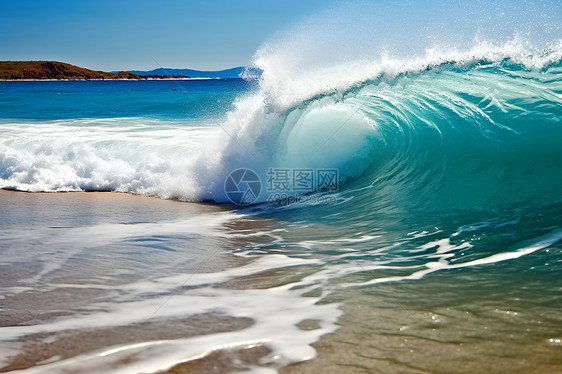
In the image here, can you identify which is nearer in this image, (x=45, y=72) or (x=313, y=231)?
(x=313, y=231)

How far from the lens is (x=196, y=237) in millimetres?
5531

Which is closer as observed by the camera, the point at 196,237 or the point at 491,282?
the point at 491,282

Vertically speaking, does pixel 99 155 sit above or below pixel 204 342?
above

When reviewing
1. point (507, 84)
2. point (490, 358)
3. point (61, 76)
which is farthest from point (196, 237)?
point (61, 76)

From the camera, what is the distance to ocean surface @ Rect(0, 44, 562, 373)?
2.74m

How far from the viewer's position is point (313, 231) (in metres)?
5.63

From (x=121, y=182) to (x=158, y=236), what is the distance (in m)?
3.86

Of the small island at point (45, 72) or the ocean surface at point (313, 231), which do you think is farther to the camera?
the small island at point (45, 72)

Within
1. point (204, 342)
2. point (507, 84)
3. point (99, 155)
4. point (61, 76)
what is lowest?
point (204, 342)

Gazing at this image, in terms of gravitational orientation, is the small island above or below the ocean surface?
above

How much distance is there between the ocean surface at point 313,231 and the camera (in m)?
2.74

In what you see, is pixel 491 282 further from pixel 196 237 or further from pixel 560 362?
pixel 196 237

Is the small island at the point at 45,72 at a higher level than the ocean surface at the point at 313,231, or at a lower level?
higher

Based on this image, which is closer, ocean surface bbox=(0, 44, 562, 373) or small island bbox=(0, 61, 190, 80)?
ocean surface bbox=(0, 44, 562, 373)
